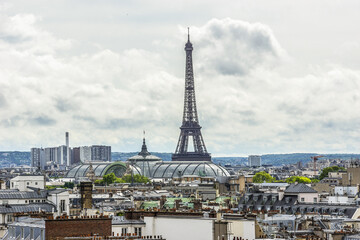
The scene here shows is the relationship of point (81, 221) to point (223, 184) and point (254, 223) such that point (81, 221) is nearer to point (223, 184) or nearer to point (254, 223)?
point (254, 223)

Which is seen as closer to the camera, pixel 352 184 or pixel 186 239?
pixel 186 239

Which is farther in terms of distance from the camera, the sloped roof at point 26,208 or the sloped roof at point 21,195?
the sloped roof at point 21,195

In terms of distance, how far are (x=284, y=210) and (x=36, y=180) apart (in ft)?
116

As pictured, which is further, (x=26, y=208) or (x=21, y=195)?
(x=21, y=195)

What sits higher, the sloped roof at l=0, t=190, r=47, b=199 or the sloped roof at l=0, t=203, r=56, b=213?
the sloped roof at l=0, t=190, r=47, b=199

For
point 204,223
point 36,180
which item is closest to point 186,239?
point 204,223

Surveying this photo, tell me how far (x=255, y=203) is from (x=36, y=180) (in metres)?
26.1

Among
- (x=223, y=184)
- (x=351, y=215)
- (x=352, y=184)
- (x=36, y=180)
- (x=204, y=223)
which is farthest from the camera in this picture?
(x=223, y=184)

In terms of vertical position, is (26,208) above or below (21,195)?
below

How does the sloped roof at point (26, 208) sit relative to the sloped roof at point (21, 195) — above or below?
below

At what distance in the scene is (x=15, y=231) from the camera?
36562 mm

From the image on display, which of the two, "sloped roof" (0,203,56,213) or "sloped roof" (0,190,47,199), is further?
"sloped roof" (0,190,47,199)

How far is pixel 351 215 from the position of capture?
229 feet

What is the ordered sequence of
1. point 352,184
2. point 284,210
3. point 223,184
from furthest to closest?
point 223,184 → point 352,184 → point 284,210
